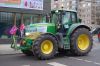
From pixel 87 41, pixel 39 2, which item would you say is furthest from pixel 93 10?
pixel 87 41

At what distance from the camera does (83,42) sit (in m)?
17.3

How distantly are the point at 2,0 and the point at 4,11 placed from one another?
39.7 inches

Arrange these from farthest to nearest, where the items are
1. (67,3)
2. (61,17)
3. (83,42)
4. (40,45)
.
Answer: (67,3) → (83,42) → (61,17) → (40,45)

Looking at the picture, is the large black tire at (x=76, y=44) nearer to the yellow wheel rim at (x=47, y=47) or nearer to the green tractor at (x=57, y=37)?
the green tractor at (x=57, y=37)

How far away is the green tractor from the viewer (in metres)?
15.1

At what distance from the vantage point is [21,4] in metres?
25.8

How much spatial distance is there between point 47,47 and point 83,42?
2.88 meters

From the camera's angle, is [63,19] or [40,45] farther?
[63,19]

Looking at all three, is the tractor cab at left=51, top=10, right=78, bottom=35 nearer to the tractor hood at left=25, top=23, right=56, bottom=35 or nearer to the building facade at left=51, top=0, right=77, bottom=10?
the tractor hood at left=25, top=23, right=56, bottom=35

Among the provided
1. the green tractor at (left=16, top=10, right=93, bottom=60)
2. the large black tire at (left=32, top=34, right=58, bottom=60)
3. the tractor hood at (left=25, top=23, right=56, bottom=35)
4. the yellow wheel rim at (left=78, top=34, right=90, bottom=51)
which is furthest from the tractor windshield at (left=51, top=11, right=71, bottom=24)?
the large black tire at (left=32, top=34, right=58, bottom=60)

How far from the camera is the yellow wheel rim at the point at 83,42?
17.0 meters

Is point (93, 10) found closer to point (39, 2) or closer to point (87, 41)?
point (39, 2)

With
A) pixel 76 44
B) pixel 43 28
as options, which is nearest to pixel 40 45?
pixel 43 28

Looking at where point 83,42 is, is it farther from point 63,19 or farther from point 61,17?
point 61,17
